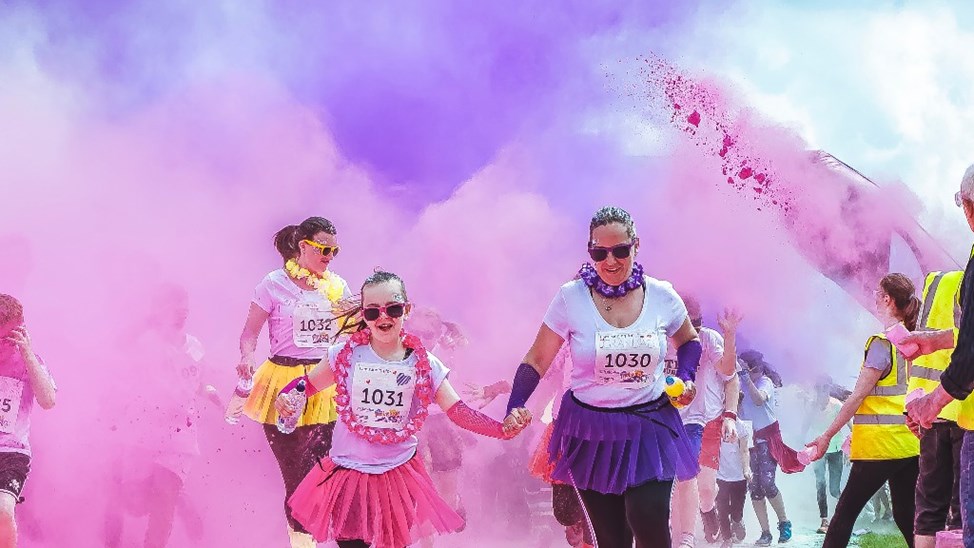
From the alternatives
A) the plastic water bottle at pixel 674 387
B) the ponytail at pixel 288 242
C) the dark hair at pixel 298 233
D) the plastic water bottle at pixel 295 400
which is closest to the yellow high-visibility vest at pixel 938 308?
the plastic water bottle at pixel 674 387

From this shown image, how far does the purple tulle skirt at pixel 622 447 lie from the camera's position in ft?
14.0

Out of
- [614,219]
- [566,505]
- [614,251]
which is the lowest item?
[566,505]

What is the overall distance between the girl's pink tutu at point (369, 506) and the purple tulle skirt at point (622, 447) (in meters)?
0.55

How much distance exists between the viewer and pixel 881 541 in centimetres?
885

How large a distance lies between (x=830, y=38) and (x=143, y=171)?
4.98 metres

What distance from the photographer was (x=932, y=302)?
14.7ft

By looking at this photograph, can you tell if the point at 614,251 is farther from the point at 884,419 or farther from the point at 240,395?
the point at 240,395

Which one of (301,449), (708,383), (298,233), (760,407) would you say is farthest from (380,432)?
(760,407)

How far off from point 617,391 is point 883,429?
1.56m

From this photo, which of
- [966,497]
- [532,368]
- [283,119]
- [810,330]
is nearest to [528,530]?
[810,330]

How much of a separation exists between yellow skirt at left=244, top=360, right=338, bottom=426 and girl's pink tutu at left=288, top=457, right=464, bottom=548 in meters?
1.32

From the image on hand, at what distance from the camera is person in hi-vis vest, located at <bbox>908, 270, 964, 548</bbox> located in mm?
4426

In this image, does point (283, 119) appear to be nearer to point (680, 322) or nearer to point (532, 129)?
point (532, 129)

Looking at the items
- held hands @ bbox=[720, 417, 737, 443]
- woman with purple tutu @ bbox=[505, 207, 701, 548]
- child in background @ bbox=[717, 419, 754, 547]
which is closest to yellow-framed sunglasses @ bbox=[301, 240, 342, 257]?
woman with purple tutu @ bbox=[505, 207, 701, 548]
